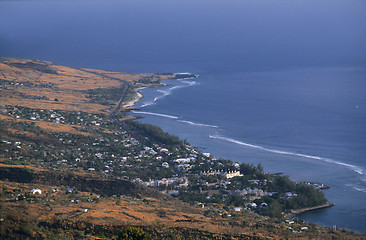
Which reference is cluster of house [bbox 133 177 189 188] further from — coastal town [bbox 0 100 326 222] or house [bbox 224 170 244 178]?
house [bbox 224 170 244 178]

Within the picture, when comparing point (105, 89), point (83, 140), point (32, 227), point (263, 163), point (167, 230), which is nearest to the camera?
point (32, 227)

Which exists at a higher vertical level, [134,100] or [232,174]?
[134,100]

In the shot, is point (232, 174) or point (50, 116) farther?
point (50, 116)

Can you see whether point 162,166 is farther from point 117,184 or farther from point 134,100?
point 134,100

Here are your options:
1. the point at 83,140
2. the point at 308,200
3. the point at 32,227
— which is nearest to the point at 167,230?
the point at 32,227

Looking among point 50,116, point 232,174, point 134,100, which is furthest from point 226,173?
point 134,100

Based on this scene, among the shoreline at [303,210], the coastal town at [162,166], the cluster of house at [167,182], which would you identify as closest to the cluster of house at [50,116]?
the coastal town at [162,166]

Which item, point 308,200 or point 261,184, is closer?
point 308,200

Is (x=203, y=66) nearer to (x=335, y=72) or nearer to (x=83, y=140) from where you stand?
(x=335, y=72)

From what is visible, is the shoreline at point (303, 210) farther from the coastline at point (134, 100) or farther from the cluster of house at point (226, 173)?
the coastline at point (134, 100)
